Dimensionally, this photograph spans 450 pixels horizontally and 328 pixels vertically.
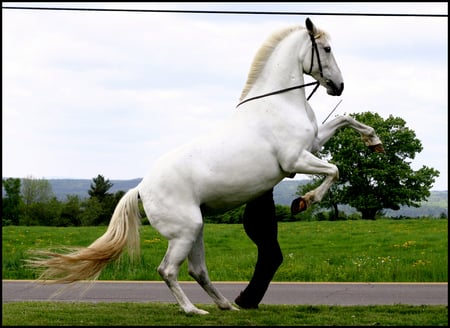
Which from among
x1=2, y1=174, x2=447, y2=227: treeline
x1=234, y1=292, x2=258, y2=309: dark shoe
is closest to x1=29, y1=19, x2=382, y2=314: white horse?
x1=234, y1=292, x2=258, y2=309: dark shoe

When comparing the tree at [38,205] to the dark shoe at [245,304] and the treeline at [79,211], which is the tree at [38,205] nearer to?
the treeline at [79,211]

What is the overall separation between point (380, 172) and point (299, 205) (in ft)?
117

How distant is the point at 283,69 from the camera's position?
7.43m

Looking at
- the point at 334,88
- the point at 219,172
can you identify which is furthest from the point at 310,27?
the point at 219,172

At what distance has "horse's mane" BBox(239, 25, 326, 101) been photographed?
753cm

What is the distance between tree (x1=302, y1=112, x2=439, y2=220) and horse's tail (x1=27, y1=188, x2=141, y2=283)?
24871mm

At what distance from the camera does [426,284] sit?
11.9 metres

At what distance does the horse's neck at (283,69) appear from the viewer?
24.3ft

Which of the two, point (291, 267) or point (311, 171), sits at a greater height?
point (311, 171)

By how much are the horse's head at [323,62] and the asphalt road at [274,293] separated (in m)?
3.48

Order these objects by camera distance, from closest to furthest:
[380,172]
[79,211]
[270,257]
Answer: [270,257], [79,211], [380,172]

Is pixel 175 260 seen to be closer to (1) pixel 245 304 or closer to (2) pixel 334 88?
(1) pixel 245 304

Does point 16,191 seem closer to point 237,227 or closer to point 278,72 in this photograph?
point 237,227

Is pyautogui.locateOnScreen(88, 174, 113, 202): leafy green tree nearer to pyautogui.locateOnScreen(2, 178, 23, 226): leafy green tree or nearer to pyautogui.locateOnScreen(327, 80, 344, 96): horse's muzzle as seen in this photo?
pyautogui.locateOnScreen(2, 178, 23, 226): leafy green tree
